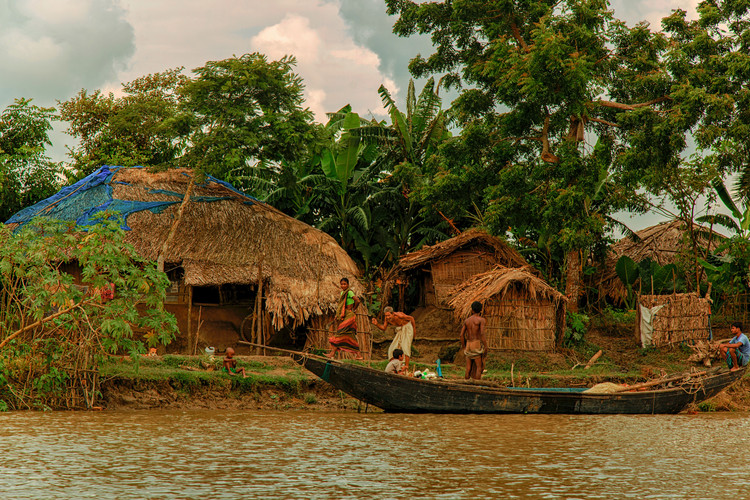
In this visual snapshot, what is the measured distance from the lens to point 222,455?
21.8 feet

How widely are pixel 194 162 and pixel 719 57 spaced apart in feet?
33.0

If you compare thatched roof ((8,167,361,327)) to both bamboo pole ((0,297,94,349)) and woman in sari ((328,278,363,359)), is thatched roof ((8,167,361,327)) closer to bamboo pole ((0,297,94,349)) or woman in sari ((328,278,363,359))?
woman in sari ((328,278,363,359))

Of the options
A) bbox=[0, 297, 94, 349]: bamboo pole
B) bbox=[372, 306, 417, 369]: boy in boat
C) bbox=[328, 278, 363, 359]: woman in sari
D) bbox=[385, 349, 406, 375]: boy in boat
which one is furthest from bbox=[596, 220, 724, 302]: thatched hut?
bbox=[0, 297, 94, 349]: bamboo pole

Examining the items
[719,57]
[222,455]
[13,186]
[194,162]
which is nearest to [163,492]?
[222,455]

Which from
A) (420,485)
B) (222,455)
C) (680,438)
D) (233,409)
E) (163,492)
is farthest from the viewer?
(233,409)

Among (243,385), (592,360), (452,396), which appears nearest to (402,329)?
(452,396)

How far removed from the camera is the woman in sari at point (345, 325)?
12453mm

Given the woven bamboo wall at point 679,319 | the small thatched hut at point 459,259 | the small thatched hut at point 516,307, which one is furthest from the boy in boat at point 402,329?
the woven bamboo wall at point 679,319

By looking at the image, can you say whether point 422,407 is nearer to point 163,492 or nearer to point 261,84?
point 163,492

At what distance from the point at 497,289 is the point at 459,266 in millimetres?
2490

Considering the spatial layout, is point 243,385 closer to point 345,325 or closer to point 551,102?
point 345,325

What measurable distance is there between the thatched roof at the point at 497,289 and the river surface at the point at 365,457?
4.47 meters

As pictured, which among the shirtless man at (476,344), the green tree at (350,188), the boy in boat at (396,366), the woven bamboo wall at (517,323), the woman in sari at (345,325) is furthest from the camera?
the green tree at (350,188)

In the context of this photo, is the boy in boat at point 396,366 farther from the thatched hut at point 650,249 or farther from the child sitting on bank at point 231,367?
the thatched hut at point 650,249
